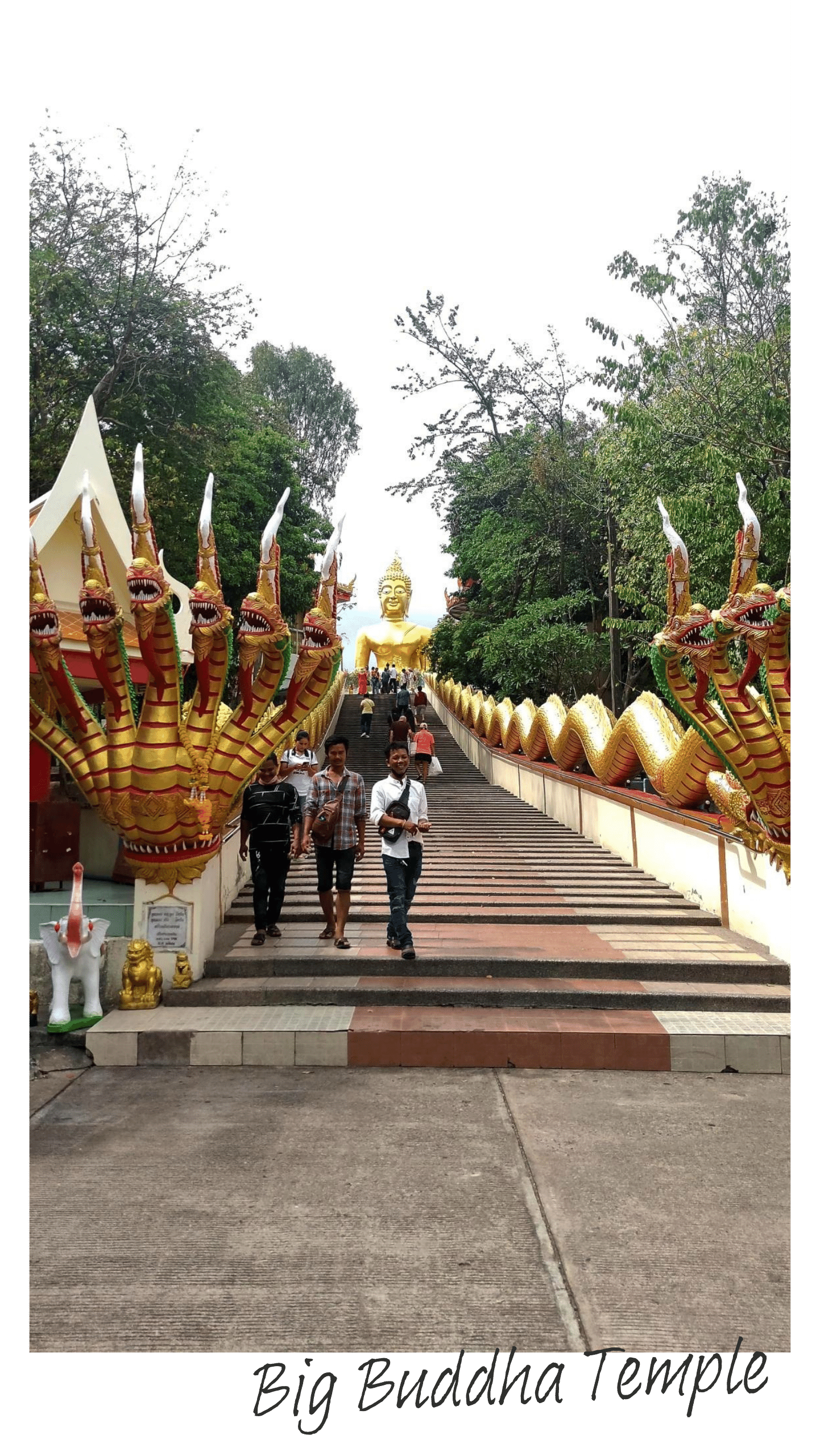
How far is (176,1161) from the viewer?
13.4 feet

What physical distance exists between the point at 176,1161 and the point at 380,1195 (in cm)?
90

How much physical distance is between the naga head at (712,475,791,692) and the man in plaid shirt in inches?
109

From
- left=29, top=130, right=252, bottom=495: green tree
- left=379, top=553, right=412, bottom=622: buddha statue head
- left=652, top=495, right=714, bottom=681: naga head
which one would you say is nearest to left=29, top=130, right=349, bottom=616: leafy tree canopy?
left=29, top=130, right=252, bottom=495: green tree

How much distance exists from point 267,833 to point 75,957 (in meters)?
1.53

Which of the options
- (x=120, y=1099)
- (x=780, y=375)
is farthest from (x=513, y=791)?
(x=120, y=1099)

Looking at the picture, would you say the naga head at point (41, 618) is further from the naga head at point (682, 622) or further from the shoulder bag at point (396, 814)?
the naga head at point (682, 622)

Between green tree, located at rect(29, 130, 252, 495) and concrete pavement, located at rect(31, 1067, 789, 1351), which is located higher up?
green tree, located at rect(29, 130, 252, 495)

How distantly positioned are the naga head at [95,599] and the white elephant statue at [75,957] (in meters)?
1.48

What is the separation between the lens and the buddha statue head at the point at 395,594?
3919 cm

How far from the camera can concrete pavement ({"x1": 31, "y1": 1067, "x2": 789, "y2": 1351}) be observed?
2838 mm

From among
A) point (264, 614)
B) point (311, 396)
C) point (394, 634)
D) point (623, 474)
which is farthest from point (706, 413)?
point (311, 396)

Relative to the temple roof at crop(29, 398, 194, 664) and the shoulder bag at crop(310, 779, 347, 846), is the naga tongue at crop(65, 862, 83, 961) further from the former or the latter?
the temple roof at crop(29, 398, 194, 664)

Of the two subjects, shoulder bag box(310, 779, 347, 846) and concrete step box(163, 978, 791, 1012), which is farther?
shoulder bag box(310, 779, 347, 846)

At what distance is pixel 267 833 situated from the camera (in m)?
7.04
